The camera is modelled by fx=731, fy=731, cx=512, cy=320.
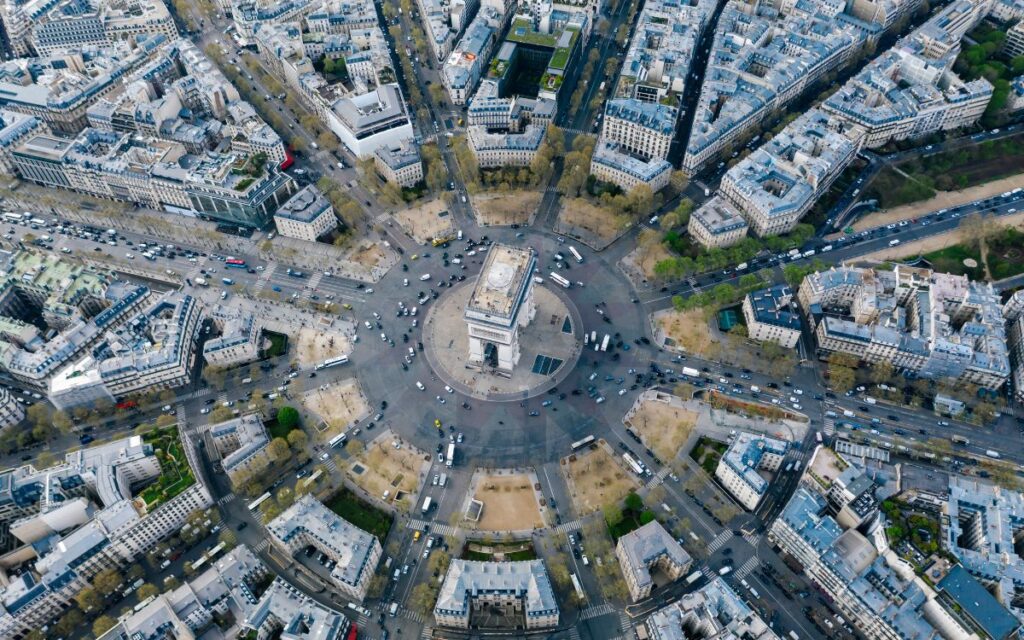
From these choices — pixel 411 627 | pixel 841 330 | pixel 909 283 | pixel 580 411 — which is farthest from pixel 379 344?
pixel 909 283

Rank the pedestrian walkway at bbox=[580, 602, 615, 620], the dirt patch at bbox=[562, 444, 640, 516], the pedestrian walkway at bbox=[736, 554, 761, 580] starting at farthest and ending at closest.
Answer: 1. the dirt patch at bbox=[562, 444, 640, 516]
2. the pedestrian walkway at bbox=[736, 554, 761, 580]
3. the pedestrian walkway at bbox=[580, 602, 615, 620]

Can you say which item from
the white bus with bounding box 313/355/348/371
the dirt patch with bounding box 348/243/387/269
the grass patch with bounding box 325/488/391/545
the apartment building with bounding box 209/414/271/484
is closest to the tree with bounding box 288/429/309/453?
the apartment building with bounding box 209/414/271/484

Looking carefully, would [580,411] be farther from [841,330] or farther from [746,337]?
[841,330]

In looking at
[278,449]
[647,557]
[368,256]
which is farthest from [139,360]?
[647,557]

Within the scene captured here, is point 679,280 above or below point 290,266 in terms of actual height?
above

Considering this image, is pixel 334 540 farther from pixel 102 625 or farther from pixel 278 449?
pixel 102 625

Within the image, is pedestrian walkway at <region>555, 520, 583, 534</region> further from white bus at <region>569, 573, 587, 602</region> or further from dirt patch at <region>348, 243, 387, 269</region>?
dirt patch at <region>348, 243, 387, 269</region>
